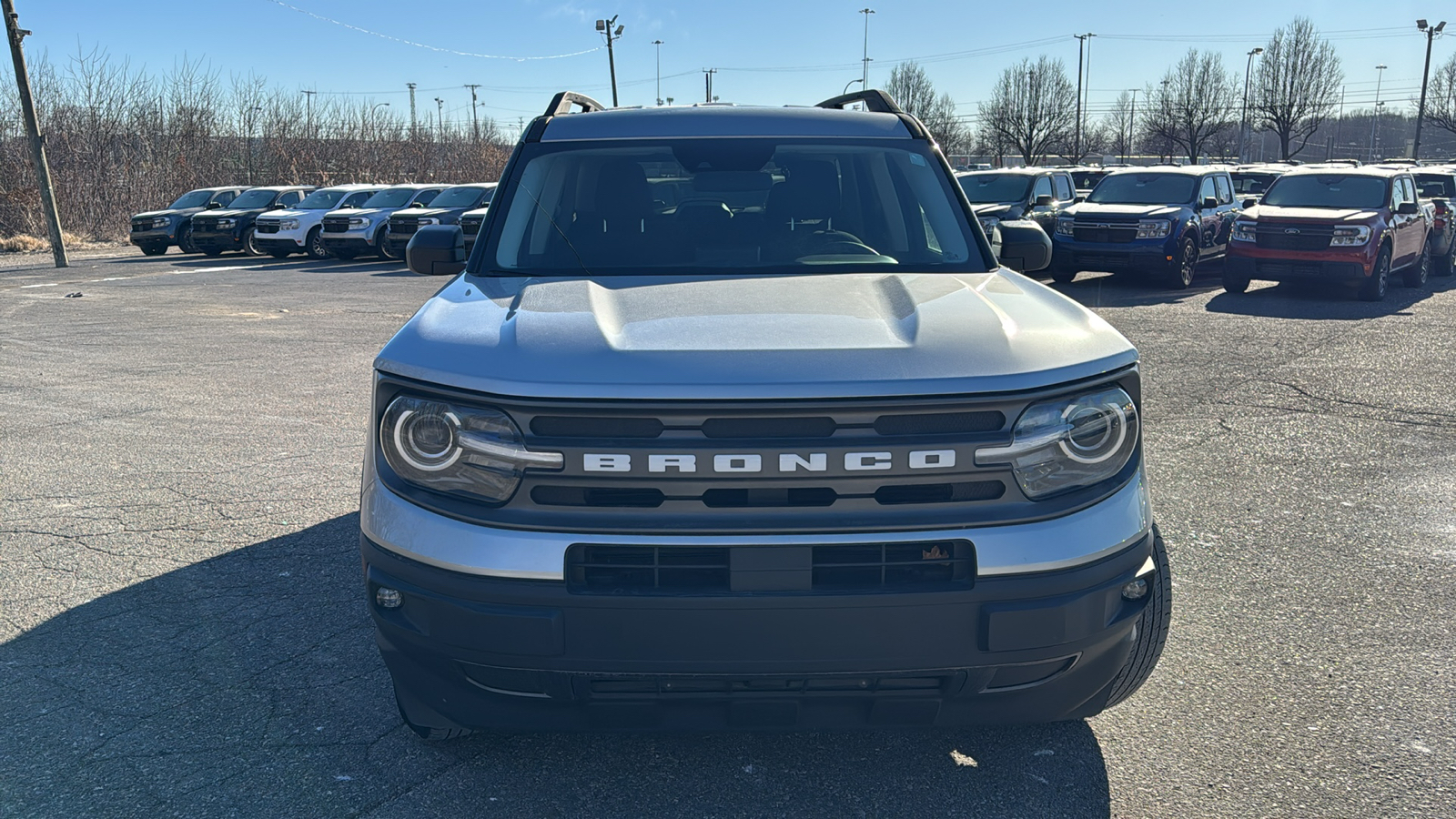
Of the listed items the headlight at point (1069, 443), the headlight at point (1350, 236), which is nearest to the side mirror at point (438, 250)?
the headlight at point (1069, 443)

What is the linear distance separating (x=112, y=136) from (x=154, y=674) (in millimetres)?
39563

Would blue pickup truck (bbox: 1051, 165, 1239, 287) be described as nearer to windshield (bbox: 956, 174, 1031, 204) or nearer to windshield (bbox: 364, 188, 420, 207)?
windshield (bbox: 956, 174, 1031, 204)

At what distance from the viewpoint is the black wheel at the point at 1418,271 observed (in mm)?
16250

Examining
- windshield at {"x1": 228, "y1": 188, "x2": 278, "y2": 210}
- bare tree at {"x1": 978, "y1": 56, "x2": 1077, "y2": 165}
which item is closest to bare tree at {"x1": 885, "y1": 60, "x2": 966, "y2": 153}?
bare tree at {"x1": 978, "y1": 56, "x2": 1077, "y2": 165}

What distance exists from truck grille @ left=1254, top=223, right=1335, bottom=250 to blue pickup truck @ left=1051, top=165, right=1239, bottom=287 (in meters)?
1.33

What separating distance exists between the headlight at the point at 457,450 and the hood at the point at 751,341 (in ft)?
0.25

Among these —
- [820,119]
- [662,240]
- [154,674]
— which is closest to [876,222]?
[820,119]

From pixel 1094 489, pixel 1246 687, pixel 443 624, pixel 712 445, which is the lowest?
pixel 1246 687

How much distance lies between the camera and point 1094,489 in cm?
247

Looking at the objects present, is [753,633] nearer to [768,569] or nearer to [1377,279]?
[768,569]

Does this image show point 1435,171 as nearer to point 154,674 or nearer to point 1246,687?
point 1246,687

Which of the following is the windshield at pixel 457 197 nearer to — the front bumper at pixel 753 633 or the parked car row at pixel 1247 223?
the parked car row at pixel 1247 223

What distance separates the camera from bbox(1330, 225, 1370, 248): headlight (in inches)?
558

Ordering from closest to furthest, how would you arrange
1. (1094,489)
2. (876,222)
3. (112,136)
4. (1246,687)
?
(1094,489)
(1246,687)
(876,222)
(112,136)
